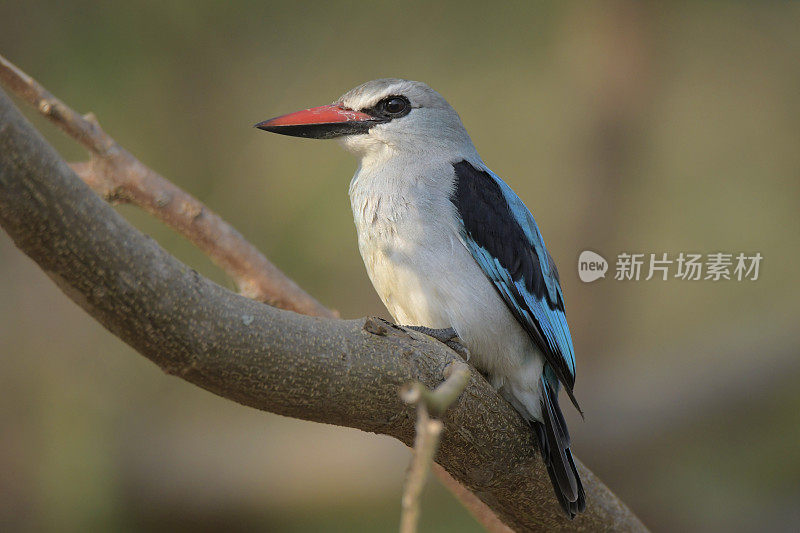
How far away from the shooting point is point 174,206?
7.82 ft

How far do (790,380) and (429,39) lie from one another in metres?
2.89

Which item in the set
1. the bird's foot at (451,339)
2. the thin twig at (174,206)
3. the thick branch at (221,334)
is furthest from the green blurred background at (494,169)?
the thick branch at (221,334)

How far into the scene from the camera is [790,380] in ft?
13.3

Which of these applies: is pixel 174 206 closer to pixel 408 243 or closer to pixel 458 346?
pixel 408 243

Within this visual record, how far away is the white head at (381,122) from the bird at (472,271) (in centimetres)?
1

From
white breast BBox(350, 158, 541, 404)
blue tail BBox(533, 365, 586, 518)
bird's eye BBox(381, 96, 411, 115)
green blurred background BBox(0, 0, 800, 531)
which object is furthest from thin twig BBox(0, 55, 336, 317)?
green blurred background BBox(0, 0, 800, 531)

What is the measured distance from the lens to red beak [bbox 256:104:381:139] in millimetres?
2315

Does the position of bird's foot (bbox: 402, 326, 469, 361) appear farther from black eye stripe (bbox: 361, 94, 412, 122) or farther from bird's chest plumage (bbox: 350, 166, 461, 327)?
black eye stripe (bbox: 361, 94, 412, 122)

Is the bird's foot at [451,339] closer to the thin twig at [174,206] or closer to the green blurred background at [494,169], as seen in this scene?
the thin twig at [174,206]

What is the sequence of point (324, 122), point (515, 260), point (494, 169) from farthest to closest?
point (494, 169), point (324, 122), point (515, 260)

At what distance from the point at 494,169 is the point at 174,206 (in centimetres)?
300

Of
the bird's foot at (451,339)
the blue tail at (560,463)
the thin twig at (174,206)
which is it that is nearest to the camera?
the blue tail at (560,463)

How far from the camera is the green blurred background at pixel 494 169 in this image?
4125mm

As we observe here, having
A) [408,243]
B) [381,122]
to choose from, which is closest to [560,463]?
[408,243]
